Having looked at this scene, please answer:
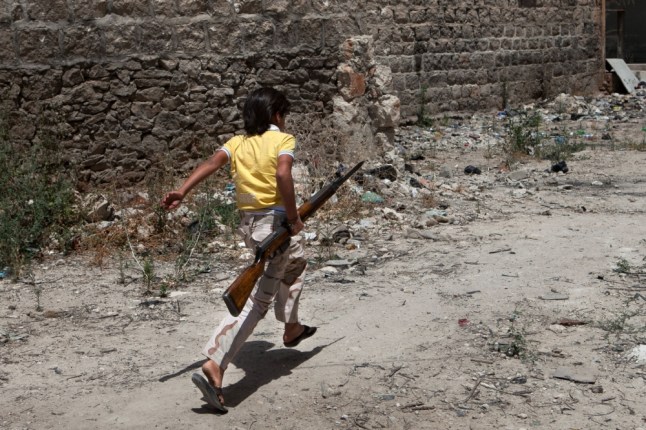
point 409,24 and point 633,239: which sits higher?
point 409,24

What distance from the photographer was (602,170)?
889 centimetres

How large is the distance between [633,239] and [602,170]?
2864 millimetres

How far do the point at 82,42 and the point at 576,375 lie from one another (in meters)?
4.81

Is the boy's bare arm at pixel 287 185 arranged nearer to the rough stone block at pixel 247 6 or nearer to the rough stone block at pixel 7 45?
the rough stone block at pixel 7 45

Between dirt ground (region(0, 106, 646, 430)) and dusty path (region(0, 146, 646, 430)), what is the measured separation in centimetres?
→ 1

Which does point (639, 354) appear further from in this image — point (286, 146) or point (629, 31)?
point (629, 31)

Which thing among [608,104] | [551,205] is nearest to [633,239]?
[551,205]

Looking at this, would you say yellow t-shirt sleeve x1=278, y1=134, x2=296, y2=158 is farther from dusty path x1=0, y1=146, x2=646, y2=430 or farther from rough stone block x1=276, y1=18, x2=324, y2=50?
rough stone block x1=276, y1=18, x2=324, y2=50

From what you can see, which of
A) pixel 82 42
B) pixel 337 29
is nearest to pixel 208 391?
pixel 82 42

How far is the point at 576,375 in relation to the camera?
399cm

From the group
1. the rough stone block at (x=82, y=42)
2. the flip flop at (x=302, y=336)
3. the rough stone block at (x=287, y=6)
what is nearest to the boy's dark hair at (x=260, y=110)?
the flip flop at (x=302, y=336)

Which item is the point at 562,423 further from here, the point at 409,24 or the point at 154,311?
the point at 409,24

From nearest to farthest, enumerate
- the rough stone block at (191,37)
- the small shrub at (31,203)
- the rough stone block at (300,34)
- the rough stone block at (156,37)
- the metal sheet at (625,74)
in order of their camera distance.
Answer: the small shrub at (31,203), the rough stone block at (156,37), the rough stone block at (191,37), the rough stone block at (300,34), the metal sheet at (625,74)

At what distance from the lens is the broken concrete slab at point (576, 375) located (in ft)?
12.9
